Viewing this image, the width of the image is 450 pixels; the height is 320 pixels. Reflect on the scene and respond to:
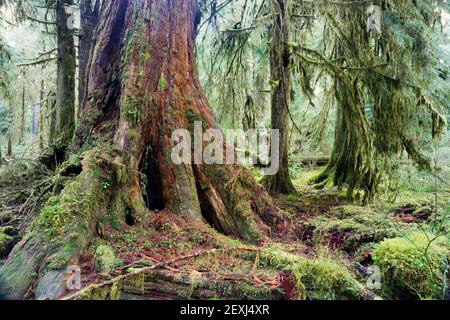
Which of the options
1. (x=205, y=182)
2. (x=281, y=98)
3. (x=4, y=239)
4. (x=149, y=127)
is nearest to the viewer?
(x=4, y=239)

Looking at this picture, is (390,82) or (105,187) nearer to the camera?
(105,187)

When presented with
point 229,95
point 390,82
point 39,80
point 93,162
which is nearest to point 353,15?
point 390,82

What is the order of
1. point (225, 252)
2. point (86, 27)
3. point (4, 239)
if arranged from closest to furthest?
point (225, 252)
point (4, 239)
point (86, 27)

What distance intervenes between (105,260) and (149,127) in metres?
1.84

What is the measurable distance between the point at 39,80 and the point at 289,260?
16282 mm

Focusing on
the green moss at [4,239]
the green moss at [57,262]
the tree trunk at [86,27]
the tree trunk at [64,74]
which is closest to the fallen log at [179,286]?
the green moss at [57,262]

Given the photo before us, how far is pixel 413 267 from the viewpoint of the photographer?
339cm

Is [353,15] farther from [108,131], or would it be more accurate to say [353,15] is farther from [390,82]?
[108,131]

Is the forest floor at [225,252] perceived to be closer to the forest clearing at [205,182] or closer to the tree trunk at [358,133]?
the forest clearing at [205,182]

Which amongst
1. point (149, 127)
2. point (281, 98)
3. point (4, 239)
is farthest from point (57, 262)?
point (281, 98)

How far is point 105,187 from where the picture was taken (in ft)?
12.4

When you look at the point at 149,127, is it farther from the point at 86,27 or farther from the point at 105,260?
the point at 86,27
